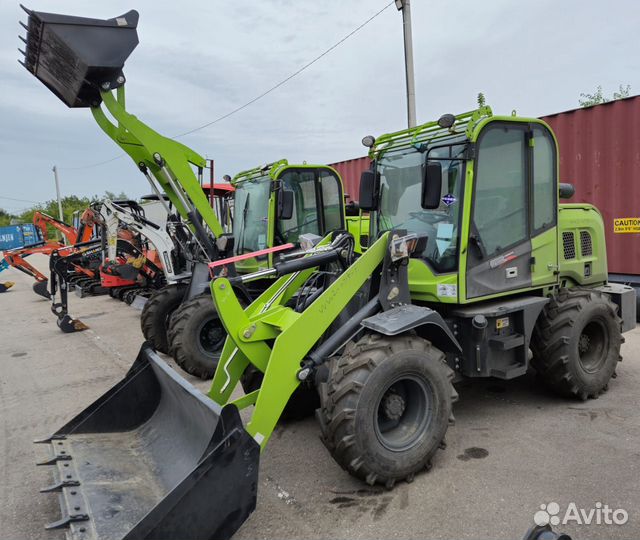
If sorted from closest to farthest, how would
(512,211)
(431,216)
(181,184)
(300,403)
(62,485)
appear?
(62,485), (431,216), (512,211), (300,403), (181,184)

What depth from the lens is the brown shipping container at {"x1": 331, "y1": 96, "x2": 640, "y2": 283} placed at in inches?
285

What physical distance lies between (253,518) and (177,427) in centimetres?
81

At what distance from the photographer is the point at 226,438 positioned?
2486mm

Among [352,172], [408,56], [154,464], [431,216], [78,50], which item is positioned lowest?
[154,464]

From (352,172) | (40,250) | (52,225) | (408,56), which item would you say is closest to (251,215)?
(408,56)

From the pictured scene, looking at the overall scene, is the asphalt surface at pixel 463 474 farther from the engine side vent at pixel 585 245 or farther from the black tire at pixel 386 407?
the engine side vent at pixel 585 245

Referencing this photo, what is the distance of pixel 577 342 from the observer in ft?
13.8

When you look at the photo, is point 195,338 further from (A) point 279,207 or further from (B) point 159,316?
(A) point 279,207

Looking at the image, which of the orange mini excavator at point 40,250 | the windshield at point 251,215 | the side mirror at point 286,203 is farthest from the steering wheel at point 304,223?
the orange mini excavator at point 40,250

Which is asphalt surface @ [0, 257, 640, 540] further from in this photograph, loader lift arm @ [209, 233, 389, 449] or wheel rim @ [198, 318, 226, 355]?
wheel rim @ [198, 318, 226, 355]

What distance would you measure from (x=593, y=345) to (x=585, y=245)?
3.10 ft

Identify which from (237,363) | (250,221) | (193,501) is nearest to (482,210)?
(237,363)

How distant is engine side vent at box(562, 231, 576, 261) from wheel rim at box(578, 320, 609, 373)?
2.06 ft

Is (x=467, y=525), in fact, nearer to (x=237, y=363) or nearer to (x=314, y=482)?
(x=314, y=482)
